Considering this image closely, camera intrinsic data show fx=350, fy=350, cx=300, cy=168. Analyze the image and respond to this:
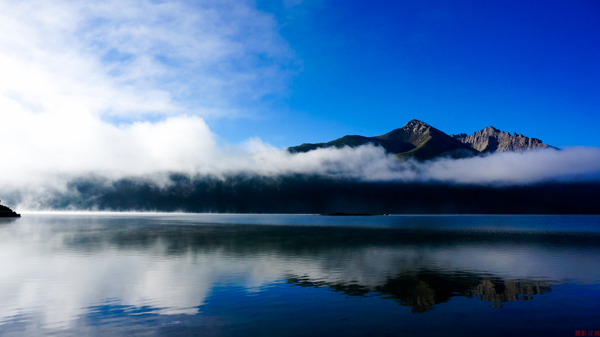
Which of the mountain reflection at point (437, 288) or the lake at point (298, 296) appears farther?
the mountain reflection at point (437, 288)

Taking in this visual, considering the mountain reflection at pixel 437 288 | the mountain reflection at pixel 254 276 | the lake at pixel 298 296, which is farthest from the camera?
the mountain reflection at pixel 437 288

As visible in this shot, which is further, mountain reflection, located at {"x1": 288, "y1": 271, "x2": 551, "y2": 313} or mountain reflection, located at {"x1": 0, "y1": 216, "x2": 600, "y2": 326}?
mountain reflection, located at {"x1": 288, "y1": 271, "x2": 551, "y2": 313}

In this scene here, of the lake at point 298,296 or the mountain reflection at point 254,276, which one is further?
the mountain reflection at point 254,276

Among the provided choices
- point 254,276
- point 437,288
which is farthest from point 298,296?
point 437,288

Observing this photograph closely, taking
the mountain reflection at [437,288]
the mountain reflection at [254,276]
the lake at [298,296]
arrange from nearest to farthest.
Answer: the lake at [298,296] → the mountain reflection at [254,276] → the mountain reflection at [437,288]

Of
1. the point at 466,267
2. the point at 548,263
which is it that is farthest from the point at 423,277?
the point at 548,263

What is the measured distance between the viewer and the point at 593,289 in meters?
30.9

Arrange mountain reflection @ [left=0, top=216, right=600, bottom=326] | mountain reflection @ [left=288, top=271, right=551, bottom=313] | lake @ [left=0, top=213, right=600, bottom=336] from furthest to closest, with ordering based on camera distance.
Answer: mountain reflection @ [left=288, top=271, right=551, bottom=313] → mountain reflection @ [left=0, top=216, right=600, bottom=326] → lake @ [left=0, top=213, right=600, bottom=336]

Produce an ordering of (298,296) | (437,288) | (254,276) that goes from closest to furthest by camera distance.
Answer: (298,296)
(437,288)
(254,276)

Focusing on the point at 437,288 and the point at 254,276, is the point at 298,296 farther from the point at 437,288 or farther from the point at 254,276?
the point at 437,288

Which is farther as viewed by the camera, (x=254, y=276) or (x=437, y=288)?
(x=254, y=276)

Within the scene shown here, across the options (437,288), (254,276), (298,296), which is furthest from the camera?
(254,276)

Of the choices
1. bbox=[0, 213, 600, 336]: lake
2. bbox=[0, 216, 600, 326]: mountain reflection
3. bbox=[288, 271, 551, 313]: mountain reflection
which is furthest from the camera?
bbox=[288, 271, 551, 313]: mountain reflection

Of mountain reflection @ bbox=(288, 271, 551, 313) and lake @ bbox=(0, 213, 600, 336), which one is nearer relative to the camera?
lake @ bbox=(0, 213, 600, 336)
